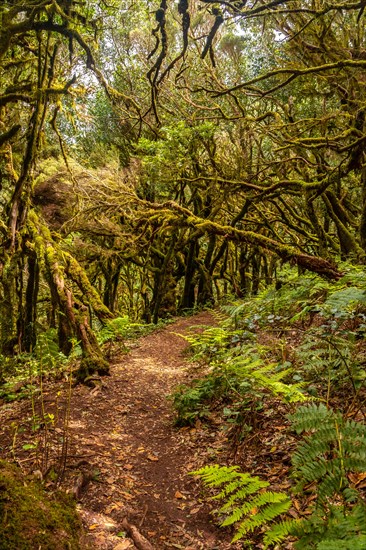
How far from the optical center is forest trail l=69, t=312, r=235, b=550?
2.89 m

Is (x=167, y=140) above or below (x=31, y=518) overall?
above

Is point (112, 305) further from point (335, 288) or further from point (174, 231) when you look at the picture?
point (335, 288)

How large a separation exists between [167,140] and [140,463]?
9.78 metres

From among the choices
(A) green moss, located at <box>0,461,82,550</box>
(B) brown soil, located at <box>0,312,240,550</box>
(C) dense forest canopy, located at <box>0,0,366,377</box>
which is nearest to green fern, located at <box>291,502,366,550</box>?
(B) brown soil, located at <box>0,312,240,550</box>

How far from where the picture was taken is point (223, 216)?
15.8m

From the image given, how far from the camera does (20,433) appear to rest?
4191 millimetres

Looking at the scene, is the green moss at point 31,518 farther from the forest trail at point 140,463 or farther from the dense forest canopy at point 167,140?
the dense forest canopy at point 167,140

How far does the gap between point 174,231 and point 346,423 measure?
1251 cm

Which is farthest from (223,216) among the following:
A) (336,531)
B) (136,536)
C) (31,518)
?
(336,531)

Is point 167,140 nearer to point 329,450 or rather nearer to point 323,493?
point 329,450

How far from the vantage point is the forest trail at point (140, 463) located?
2.89m

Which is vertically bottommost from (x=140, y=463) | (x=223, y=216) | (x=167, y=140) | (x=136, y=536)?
(x=140, y=463)

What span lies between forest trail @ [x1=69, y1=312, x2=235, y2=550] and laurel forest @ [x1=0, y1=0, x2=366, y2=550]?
0.84ft

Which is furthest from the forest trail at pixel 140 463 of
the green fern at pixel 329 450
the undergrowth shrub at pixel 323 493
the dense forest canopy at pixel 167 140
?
the green fern at pixel 329 450
